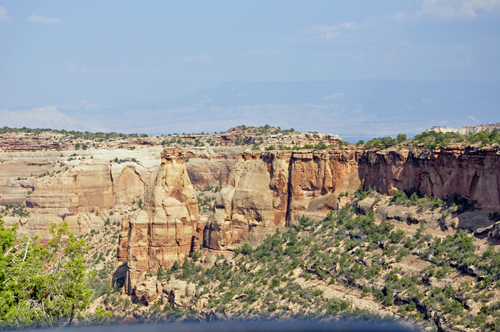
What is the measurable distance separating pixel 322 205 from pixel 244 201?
9.46 m

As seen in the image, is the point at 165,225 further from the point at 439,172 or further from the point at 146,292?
the point at 439,172

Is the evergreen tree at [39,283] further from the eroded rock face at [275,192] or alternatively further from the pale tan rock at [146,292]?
the eroded rock face at [275,192]

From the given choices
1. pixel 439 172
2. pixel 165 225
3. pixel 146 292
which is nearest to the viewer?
pixel 439 172

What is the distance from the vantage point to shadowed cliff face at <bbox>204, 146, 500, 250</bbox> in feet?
219

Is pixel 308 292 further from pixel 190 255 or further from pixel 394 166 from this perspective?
pixel 190 255

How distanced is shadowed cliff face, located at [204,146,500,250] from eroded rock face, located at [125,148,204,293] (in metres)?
2.75

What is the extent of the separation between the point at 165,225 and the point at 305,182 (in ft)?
55.7

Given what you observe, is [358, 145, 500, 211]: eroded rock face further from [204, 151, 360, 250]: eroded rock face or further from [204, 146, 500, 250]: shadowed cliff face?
[204, 151, 360, 250]: eroded rock face

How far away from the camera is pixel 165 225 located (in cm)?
8050

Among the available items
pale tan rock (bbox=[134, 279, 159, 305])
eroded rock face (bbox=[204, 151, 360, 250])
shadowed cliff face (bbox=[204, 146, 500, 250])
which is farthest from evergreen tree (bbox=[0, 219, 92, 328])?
eroded rock face (bbox=[204, 151, 360, 250])

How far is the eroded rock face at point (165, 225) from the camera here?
79.8 meters

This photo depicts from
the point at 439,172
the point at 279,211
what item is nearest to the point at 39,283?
the point at 439,172

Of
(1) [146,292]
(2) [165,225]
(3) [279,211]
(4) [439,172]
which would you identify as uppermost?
(4) [439,172]

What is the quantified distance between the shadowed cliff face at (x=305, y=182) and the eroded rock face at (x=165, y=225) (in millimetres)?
2748
